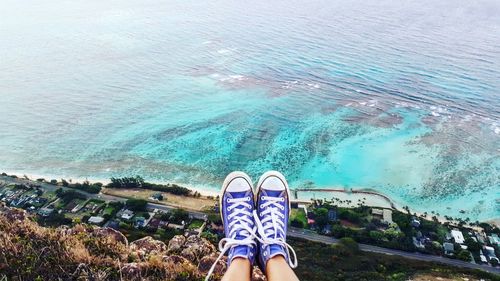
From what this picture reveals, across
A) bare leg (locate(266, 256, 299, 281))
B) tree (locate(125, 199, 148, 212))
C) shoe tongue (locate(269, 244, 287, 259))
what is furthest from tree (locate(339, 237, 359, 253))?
bare leg (locate(266, 256, 299, 281))

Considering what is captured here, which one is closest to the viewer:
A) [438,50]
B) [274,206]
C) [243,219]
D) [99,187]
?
[243,219]

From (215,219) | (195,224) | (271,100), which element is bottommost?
(195,224)

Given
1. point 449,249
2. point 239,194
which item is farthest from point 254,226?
point 449,249

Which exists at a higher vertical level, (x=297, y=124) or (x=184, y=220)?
(x=297, y=124)

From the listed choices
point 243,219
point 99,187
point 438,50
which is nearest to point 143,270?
point 243,219

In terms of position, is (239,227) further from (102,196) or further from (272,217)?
(102,196)

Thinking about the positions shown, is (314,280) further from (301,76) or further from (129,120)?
(301,76)

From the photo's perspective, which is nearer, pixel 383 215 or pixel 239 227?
pixel 239 227
